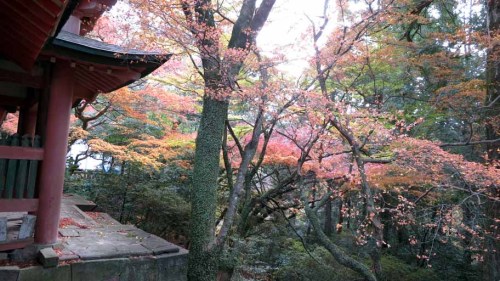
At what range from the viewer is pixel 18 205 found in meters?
4.36

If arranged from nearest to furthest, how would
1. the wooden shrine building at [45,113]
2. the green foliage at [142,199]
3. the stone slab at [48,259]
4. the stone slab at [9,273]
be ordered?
1. the stone slab at [9,273]
2. the stone slab at [48,259]
3. the wooden shrine building at [45,113]
4. the green foliage at [142,199]

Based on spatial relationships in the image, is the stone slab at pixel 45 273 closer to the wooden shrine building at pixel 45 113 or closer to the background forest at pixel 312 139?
the wooden shrine building at pixel 45 113

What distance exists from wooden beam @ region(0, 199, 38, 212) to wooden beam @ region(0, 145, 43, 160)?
520 millimetres

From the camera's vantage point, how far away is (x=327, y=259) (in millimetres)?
10570

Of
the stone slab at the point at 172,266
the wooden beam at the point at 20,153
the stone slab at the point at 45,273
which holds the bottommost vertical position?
the stone slab at the point at 172,266

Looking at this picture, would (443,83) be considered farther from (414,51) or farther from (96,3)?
(96,3)

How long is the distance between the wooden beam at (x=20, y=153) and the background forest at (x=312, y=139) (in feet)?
10.4

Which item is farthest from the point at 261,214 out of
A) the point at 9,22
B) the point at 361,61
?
the point at 9,22

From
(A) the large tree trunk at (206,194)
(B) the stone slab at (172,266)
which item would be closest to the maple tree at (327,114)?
(A) the large tree trunk at (206,194)

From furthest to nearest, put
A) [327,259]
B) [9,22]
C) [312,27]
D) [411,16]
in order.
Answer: [327,259] < [411,16] < [312,27] < [9,22]

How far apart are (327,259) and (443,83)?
6.08 m

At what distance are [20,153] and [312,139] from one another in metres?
6.20

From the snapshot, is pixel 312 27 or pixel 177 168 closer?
pixel 312 27

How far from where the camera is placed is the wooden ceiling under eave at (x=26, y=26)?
270cm
